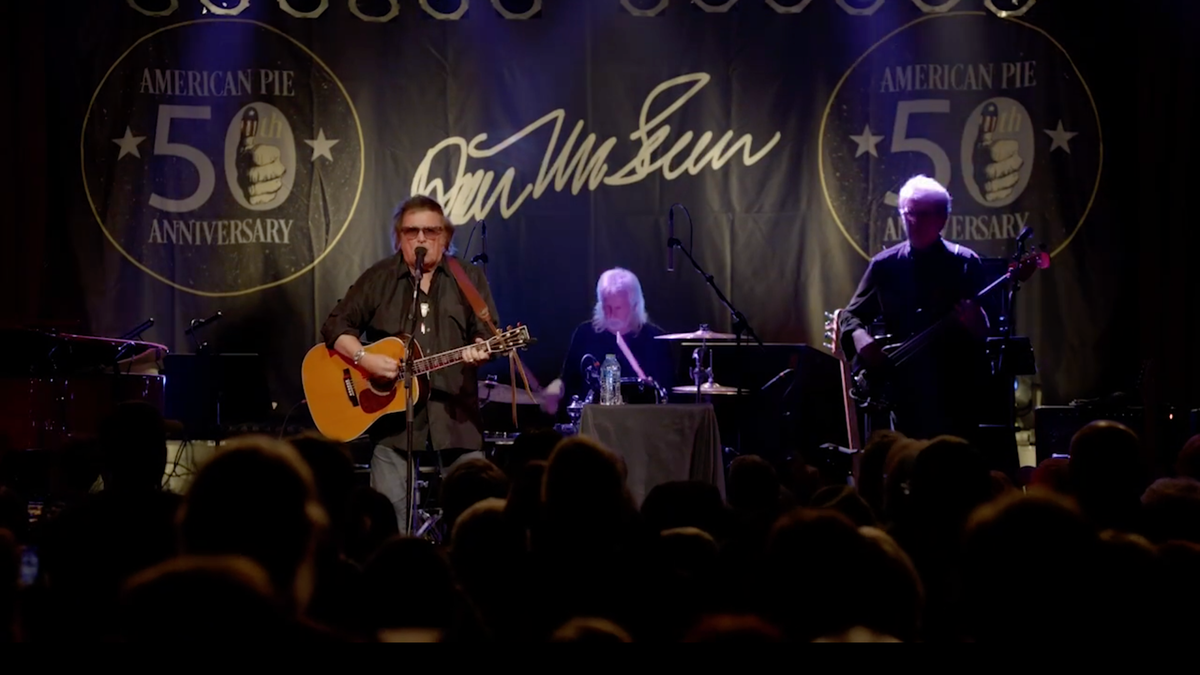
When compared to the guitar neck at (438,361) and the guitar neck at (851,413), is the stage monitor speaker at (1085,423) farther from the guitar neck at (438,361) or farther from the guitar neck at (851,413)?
the guitar neck at (438,361)

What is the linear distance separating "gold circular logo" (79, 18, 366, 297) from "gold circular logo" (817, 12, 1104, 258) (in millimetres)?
4418

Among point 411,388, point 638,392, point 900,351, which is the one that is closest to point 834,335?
point 900,351

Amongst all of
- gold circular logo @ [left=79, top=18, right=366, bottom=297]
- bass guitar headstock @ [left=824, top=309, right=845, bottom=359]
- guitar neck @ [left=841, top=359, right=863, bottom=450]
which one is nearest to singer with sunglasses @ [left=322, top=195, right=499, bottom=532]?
bass guitar headstock @ [left=824, top=309, right=845, bottom=359]

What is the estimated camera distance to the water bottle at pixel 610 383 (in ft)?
30.2

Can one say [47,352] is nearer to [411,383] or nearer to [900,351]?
[411,383]

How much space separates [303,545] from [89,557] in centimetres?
112

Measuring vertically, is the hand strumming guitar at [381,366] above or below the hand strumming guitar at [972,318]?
below

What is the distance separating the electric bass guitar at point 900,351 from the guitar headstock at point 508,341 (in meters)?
2.27

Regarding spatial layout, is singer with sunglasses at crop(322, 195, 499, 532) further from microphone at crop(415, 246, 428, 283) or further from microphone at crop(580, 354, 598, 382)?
microphone at crop(580, 354, 598, 382)

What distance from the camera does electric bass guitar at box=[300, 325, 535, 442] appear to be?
665 cm

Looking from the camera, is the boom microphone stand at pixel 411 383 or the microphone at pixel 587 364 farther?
the microphone at pixel 587 364

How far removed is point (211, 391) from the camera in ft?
31.2
